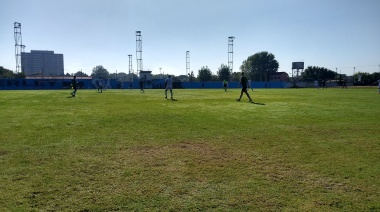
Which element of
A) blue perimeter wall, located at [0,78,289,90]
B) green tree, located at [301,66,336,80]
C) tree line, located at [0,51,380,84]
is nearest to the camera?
blue perimeter wall, located at [0,78,289,90]

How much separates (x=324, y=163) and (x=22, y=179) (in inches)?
195

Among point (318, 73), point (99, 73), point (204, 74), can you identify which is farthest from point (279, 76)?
point (99, 73)

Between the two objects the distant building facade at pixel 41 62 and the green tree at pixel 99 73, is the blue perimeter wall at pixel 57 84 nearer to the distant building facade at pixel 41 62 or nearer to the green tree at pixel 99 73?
the green tree at pixel 99 73

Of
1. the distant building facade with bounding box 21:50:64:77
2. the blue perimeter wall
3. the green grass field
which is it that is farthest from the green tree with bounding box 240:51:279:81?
the green grass field

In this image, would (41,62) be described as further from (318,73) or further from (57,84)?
(318,73)

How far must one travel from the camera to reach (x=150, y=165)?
199 inches

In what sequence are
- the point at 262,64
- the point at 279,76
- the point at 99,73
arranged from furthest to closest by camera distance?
the point at 262,64, the point at 279,76, the point at 99,73

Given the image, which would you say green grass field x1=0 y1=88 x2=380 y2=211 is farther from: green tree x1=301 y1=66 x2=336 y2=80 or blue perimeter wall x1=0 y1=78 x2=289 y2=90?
green tree x1=301 y1=66 x2=336 y2=80

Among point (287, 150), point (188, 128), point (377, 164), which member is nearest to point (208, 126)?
point (188, 128)

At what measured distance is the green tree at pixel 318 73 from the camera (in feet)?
407

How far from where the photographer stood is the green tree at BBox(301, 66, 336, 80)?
124062 millimetres

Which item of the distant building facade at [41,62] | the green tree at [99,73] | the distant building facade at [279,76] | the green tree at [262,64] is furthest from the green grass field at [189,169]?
the green tree at [262,64]

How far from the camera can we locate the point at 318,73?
12462cm

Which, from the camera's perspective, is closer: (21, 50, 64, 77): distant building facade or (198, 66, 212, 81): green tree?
(198, 66, 212, 81): green tree
